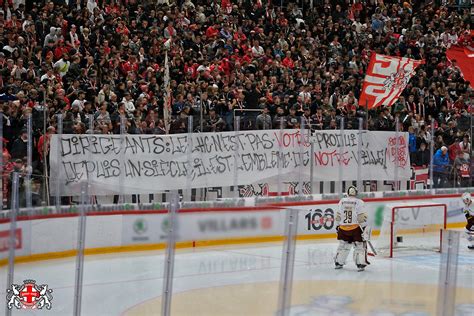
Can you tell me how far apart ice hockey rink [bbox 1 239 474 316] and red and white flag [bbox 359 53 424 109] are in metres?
7.58

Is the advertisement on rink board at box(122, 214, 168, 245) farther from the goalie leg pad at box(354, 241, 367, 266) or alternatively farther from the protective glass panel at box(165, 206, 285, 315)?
the goalie leg pad at box(354, 241, 367, 266)

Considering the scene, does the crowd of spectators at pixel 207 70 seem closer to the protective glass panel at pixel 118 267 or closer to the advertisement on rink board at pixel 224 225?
the protective glass panel at pixel 118 267

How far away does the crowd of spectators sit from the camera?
16.6 metres

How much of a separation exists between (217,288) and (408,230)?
8256mm

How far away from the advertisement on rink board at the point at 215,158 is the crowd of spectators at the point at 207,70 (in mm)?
193

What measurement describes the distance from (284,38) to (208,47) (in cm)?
346

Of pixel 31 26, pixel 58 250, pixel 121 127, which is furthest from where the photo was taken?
pixel 31 26

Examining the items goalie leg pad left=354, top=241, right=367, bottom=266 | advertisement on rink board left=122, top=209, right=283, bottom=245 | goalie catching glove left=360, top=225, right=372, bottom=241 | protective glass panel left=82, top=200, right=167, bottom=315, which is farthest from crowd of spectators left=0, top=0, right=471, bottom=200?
advertisement on rink board left=122, top=209, right=283, bottom=245

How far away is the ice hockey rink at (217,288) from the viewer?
30.9 feet

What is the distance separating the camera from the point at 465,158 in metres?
20.1

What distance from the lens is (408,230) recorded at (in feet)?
57.1

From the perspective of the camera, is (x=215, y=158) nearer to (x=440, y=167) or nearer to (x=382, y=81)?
(x=382, y=81)

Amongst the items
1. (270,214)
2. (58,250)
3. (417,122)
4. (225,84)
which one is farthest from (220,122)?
(270,214)

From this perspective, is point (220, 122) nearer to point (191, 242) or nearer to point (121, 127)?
point (121, 127)
